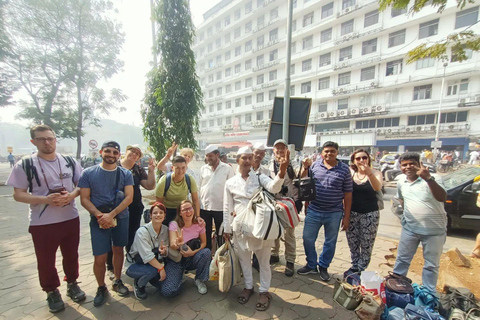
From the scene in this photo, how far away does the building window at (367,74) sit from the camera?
24.9 metres

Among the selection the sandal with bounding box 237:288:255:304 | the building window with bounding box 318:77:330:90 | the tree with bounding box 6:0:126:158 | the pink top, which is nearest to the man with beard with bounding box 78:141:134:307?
the pink top

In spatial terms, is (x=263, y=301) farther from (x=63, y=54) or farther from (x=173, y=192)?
(x=63, y=54)

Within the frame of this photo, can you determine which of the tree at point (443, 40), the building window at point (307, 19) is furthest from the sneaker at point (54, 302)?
the building window at point (307, 19)

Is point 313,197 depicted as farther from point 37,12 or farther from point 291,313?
point 37,12

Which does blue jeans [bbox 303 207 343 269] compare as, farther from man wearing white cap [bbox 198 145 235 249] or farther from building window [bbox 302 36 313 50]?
building window [bbox 302 36 313 50]

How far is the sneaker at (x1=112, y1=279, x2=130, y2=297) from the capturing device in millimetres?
2729

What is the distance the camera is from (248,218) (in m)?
2.42

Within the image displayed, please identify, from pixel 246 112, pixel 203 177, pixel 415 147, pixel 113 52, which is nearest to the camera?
pixel 203 177

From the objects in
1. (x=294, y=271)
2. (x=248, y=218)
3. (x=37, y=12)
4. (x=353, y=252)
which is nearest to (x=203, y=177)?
(x=248, y=218)

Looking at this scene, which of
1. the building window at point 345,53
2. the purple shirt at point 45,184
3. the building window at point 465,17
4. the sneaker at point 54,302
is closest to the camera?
the purple shirt at point 45,184

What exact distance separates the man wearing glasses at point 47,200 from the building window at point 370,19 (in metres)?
31.7

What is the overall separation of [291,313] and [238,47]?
4225 centimetres

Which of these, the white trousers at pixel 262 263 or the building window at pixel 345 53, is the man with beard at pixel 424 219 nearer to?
the white trousers at pixel 262 263

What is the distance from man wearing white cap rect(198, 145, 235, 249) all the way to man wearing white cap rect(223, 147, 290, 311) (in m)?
0.62
